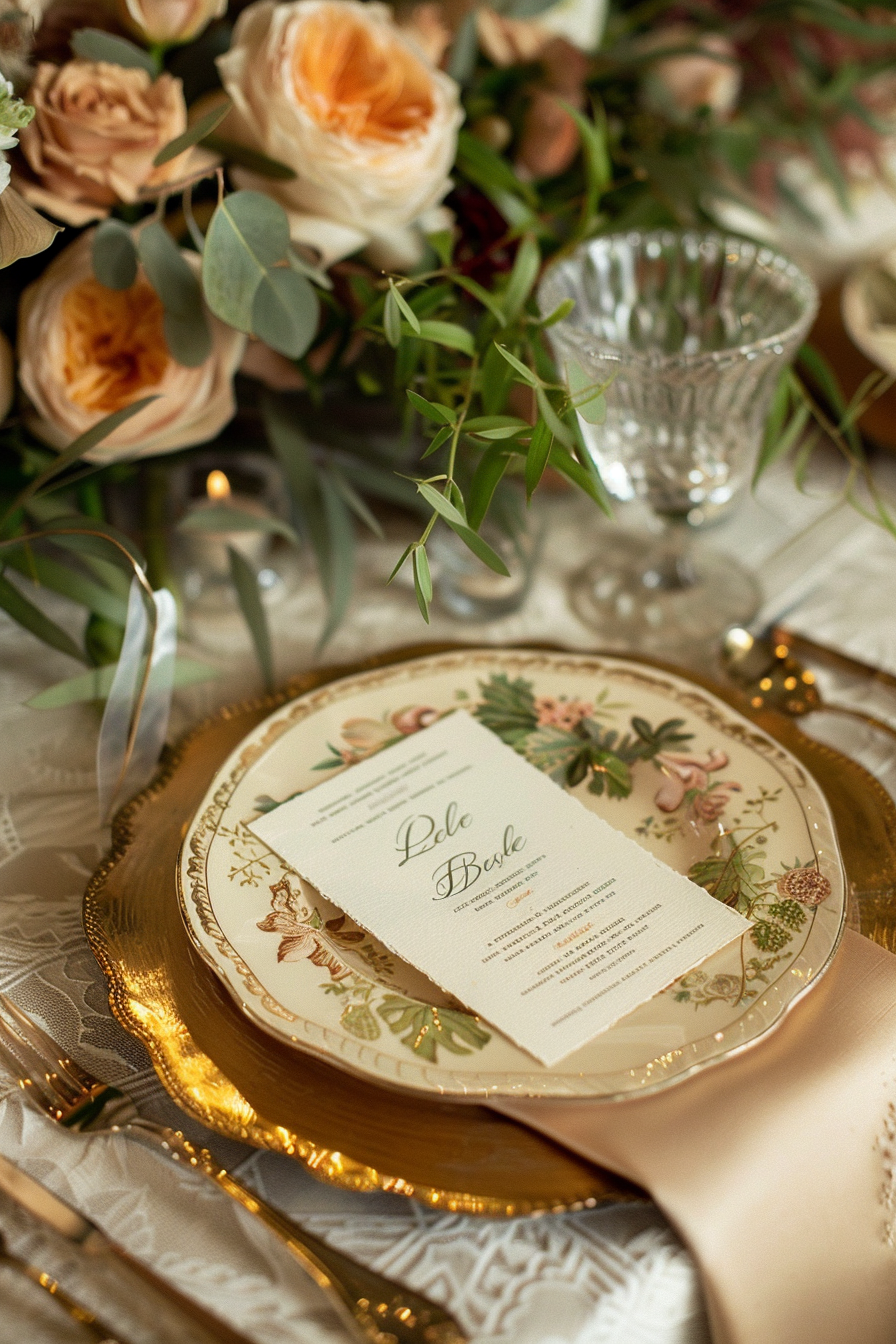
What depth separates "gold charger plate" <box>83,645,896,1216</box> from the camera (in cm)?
38

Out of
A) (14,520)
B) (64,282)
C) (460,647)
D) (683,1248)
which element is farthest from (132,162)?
(683,1248)

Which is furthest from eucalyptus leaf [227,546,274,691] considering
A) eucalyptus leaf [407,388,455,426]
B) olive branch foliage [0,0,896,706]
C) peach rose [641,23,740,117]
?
peach rose [641,23,740,117]

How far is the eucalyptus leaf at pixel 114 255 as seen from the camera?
0.57 meters

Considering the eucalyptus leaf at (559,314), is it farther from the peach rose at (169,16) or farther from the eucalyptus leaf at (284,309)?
the peach rose at (169,16)

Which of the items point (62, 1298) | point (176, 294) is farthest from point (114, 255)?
point (62, 1298)

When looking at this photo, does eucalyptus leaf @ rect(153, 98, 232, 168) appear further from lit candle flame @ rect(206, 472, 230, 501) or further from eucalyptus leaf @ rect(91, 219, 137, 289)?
lit candle flame @ rect(206, 472, 230, 501)

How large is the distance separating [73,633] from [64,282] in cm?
21

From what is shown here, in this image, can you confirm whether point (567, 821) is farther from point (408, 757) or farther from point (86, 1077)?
point (86, 1077)

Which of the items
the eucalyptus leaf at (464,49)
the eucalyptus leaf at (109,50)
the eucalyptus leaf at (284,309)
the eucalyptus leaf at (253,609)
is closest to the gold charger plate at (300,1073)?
the eucalyptus leaf at (253,609)

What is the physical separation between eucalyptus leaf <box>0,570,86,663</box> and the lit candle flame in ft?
0.55

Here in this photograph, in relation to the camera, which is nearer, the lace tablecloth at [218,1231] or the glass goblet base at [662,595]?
the lace tablecloth at [218,1231]

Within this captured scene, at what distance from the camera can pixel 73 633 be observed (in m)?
0.67

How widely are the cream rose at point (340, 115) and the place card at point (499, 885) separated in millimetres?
304

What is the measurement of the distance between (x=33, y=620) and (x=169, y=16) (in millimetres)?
347
